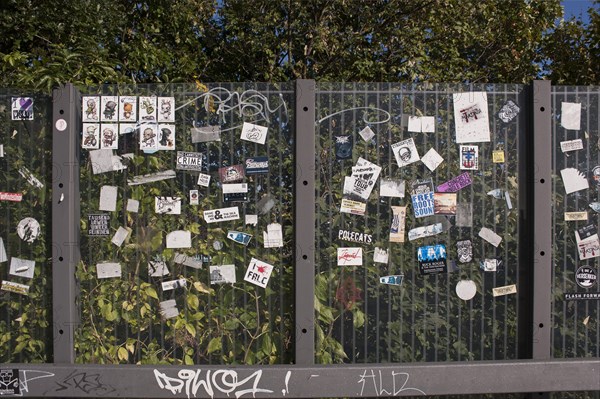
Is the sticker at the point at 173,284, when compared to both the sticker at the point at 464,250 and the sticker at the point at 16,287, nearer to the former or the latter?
the sticker at the point at 16,287

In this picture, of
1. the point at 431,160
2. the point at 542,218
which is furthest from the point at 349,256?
the point at 542,218

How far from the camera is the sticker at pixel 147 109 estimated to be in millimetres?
3775

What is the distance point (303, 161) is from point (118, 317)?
1.68m

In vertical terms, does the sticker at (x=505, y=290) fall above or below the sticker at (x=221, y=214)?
below

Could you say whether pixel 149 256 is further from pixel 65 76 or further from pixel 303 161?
pixel 65 76

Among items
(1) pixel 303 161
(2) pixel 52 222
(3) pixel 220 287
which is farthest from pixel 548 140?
(2) pixel 52 222

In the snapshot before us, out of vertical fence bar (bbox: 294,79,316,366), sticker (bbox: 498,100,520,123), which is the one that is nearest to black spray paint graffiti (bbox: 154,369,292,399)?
vertical fence bar (bbox: 294,79,316,366)

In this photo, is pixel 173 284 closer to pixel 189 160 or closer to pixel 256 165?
pixel 189 160

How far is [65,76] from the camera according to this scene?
429cm

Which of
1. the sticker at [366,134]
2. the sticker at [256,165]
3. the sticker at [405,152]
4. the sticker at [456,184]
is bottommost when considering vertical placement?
the sticker at [456,184]

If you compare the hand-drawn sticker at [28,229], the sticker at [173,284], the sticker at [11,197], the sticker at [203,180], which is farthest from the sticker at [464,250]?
the sticker at [11,197]

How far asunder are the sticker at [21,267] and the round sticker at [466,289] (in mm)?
2963

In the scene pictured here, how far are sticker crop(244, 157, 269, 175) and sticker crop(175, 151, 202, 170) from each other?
0.32 m

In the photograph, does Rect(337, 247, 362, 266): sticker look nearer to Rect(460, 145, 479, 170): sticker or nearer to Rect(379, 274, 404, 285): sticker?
Rect(379, 274, 404, 285): sticker
